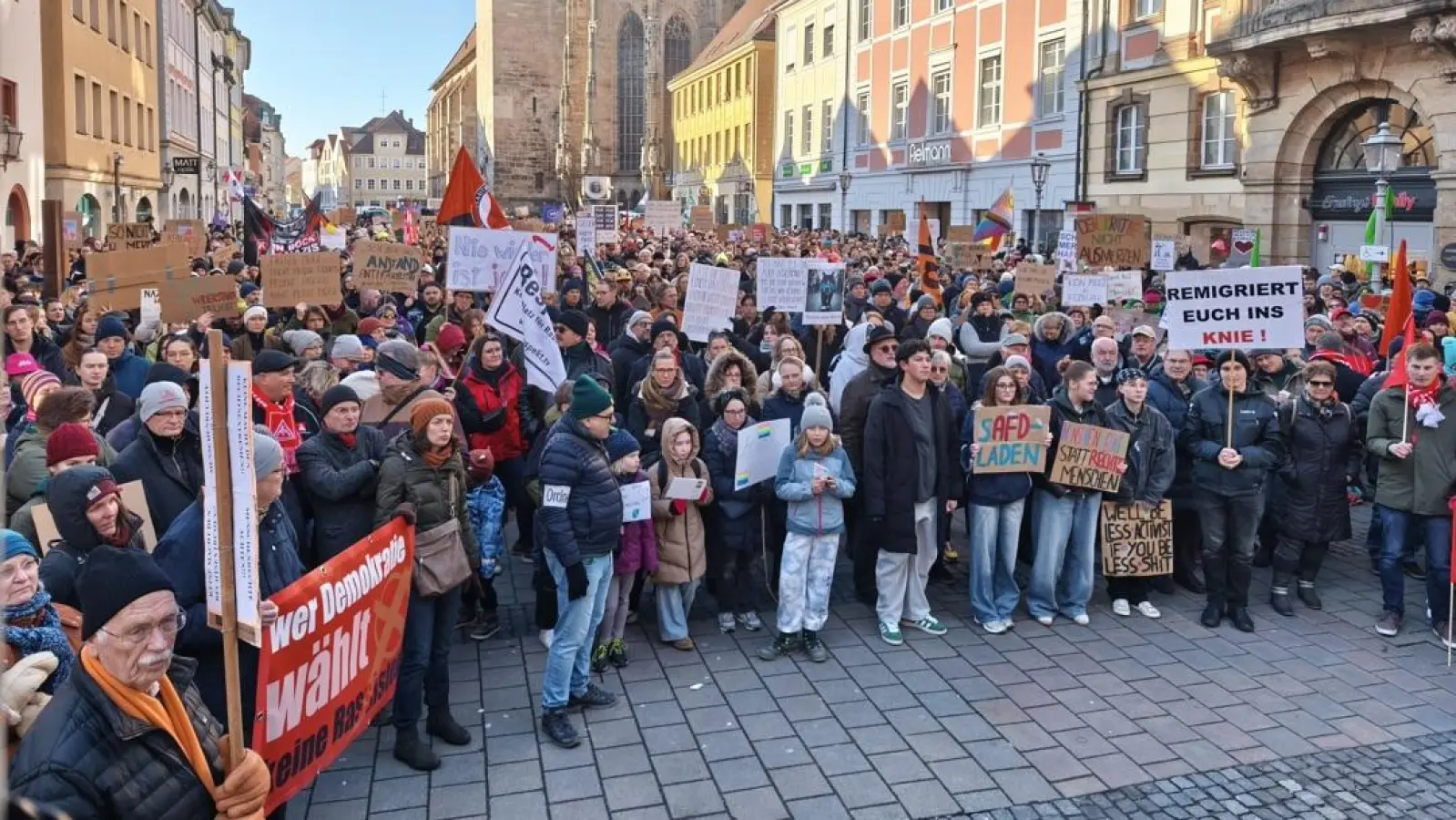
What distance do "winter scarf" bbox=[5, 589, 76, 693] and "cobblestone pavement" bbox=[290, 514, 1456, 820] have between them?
1.61 metres

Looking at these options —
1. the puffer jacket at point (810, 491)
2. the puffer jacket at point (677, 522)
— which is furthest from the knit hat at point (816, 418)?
the puffer jacket at point (677, 522)

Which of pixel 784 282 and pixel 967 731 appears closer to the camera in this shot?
pixel 967 731

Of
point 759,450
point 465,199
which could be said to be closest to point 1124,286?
point 465,199

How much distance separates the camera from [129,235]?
1545cm

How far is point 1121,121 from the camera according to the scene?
1093 inches

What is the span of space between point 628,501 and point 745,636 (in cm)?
149

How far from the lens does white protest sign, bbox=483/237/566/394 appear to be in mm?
7711

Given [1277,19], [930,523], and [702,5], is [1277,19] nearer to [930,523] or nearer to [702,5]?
[930,523]

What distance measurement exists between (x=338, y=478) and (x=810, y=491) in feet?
9.34

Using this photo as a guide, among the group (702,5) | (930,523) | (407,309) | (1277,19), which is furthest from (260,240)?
(702,5)

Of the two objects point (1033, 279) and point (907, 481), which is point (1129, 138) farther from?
point (907, 481)

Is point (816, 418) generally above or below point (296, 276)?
below

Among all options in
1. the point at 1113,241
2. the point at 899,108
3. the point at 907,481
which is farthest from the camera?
the point at 899,108

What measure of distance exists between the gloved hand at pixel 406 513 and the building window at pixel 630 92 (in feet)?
259
